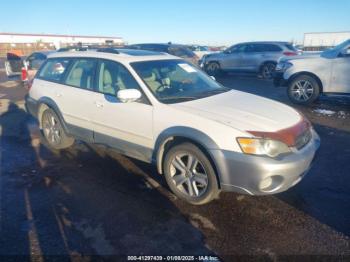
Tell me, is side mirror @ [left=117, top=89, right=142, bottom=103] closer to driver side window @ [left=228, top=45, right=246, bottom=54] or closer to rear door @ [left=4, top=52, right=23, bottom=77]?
rear door @ [left=4, top=52, right=23, bottom=77]

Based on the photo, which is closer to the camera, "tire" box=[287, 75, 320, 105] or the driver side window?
"tire" box=[287, 75, 320, 105]

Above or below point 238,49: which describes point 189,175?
below

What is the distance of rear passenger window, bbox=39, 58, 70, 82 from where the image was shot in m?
5.22

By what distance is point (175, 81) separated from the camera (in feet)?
14.4

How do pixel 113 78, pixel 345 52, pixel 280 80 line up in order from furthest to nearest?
pixel 280 80 → pixel 345 52 → pixel 113 78

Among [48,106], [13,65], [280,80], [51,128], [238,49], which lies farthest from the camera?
[238,49]

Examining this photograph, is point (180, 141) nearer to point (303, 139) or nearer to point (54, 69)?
point (303, 139)

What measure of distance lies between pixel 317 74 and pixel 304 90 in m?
0.55

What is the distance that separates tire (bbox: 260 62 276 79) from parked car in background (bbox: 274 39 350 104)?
5.59m

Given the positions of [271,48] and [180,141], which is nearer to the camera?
[180,141]

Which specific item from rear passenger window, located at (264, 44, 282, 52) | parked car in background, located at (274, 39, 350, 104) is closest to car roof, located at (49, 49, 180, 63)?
parked car in background, located at (274, 39, 350, 104)

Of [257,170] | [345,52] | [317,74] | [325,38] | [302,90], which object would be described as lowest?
[257,170]

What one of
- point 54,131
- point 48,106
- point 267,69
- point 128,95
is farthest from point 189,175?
point 267,69

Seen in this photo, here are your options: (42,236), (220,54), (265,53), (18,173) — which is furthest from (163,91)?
(220,54)
